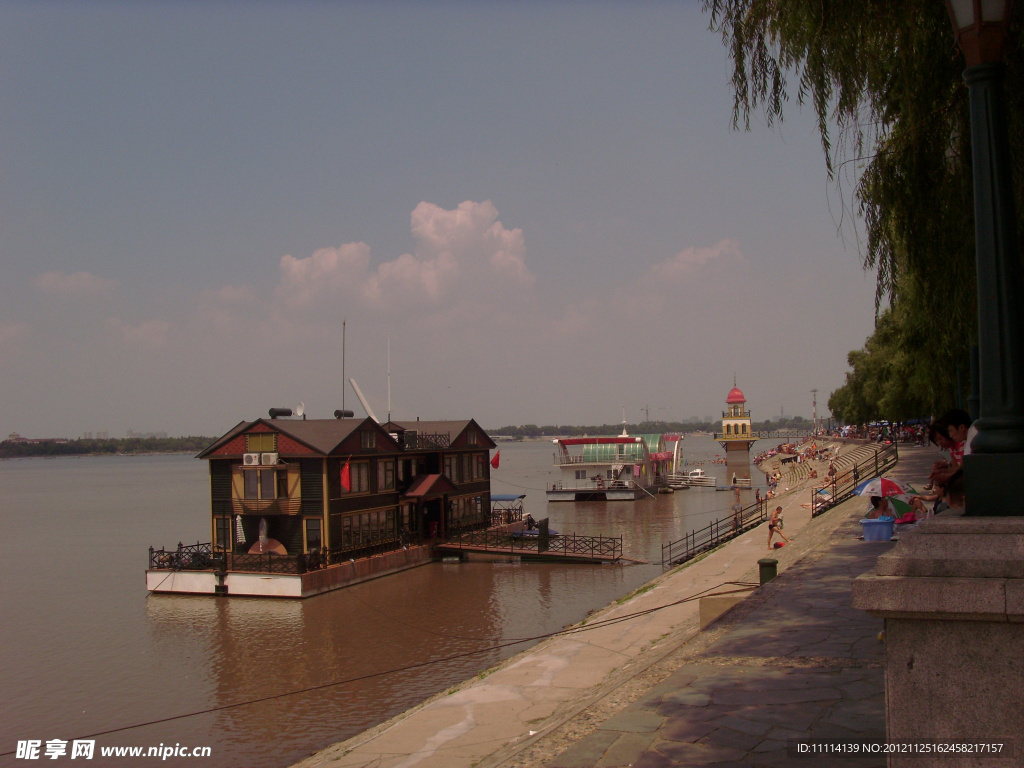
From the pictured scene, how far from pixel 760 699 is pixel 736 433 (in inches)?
4830

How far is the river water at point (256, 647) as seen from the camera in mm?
19406

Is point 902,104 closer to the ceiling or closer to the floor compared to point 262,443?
closer to the ceiling

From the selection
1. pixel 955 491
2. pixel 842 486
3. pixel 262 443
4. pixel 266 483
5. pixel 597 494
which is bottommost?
pixel 597 494

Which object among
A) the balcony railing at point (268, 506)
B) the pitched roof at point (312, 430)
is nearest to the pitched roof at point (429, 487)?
the pitched roof at point (312, 430)

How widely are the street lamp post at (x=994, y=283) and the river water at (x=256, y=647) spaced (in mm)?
15963

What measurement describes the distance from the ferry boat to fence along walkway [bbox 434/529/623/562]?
103 feet

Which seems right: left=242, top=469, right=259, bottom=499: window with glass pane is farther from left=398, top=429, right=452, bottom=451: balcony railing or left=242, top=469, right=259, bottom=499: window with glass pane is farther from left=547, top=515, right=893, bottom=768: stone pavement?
left=547, top=515, right=893, bottom=768: stone pavement

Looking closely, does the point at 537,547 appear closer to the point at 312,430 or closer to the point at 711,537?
the point at 711,537

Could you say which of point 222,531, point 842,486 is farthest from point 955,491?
point 842,486

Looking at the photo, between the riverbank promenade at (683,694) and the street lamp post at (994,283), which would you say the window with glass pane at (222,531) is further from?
the street lamp post at (994,283)

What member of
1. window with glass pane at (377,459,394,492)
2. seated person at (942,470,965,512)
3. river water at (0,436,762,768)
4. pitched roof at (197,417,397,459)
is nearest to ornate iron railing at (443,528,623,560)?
river water at (0,436,762,768)

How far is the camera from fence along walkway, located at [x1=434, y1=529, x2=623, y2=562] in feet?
130

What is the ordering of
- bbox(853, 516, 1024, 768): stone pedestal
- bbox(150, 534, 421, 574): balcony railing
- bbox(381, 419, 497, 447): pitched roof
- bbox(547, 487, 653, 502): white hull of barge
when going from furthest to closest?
bbox(547, 487, 653, 502): white hull of barge
bbox(381, 419, 497, 447): pitched roof
bbox(150, 534, 421, 574): balcony railing
bbox(853, 516, 1024, 768): stone pedestal

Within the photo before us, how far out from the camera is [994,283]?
464 centimetres
